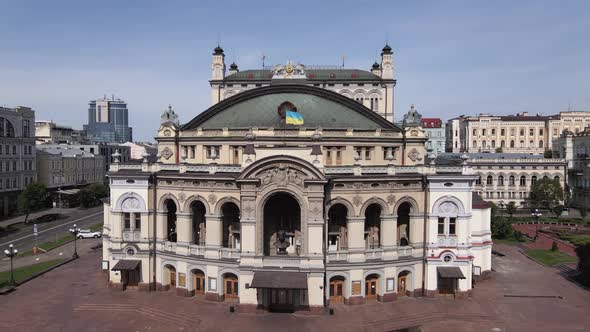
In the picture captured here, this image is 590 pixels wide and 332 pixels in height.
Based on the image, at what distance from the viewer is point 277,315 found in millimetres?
38812

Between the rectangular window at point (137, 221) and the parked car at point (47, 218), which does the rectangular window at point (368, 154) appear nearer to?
the rectangular window at point (137, 221)

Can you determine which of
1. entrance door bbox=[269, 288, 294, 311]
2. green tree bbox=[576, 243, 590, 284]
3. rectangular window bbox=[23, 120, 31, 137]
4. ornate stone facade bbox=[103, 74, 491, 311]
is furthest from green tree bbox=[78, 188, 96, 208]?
green tree bbox=[576, 243, 590, 284]

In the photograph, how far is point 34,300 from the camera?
42.4 m

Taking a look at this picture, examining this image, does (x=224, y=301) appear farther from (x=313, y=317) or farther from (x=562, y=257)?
(x=562, y=257)

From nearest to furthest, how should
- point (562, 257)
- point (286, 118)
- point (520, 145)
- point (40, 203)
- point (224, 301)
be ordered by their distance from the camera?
point (224, 301) → point (286, 118) → point (562, 257) → point (40, 203) → point (520, 145)

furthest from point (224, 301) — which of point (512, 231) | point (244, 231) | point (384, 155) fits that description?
point (512, 231)

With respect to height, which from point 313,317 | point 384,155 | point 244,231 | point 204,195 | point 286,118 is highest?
point 286,118

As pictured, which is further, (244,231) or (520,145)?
(520,145)

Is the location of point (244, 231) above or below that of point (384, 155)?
below

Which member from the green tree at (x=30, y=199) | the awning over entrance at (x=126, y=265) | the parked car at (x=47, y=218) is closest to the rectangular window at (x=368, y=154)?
the awning over entrance at (x=126, y=265)

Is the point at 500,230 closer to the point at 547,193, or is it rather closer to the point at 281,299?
the point at 547,193

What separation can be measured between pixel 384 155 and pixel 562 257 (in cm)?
3158

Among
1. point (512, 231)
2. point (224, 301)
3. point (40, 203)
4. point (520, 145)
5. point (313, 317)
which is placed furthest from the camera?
point (520, 145)

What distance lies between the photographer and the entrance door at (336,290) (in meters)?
41.7
